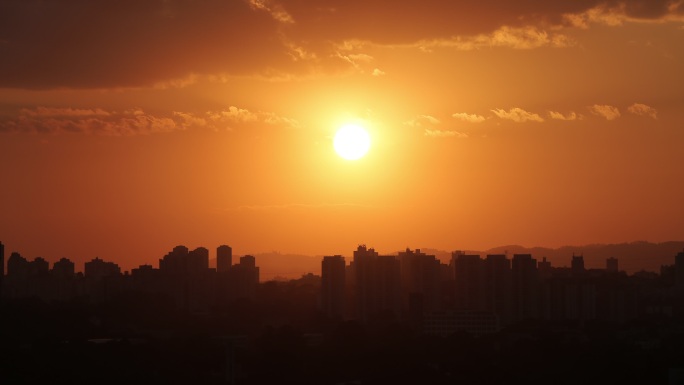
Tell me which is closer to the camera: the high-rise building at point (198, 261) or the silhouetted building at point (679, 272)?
the high-rise building at point (198, 261)

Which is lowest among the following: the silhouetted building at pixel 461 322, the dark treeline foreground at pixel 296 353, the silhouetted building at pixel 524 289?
the dark treeline foreground at pixel 296 353

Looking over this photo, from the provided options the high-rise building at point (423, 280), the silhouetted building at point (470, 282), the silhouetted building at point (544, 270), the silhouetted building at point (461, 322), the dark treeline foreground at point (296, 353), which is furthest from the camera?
the silhouetted building at point (544, 270)

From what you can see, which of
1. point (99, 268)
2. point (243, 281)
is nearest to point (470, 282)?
→ point (243, 281)

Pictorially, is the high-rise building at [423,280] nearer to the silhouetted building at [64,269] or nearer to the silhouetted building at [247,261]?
the silhouetted building at [247,261]

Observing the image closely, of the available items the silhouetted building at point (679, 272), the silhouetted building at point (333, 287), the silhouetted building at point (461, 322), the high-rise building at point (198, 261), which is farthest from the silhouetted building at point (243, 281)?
the silhouetted building at point (679, 272)

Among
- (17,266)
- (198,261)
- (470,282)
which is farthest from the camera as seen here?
(198,261)

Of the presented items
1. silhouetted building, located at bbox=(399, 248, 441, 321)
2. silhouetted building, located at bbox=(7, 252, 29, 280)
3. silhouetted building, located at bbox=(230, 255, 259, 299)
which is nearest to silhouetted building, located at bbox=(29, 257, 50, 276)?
silhouetted building, located at bbox=(7, 252, 29, 280)

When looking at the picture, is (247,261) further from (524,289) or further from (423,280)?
(524,289)
